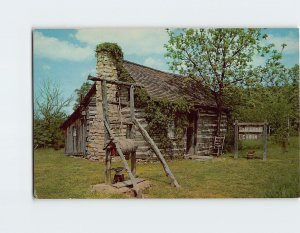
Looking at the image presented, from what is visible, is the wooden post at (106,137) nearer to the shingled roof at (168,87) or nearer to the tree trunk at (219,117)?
the shingled roof at (168,87)

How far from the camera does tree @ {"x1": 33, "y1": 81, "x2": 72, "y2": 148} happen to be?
4.43 m

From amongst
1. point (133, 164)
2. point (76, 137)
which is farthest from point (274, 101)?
point (76, 137)

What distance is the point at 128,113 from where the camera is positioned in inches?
187

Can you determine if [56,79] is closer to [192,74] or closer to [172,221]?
[192,74]

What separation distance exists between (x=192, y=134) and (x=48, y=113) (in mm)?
1831

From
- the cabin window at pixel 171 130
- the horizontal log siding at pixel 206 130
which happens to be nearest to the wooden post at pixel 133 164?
the cabin window at pixel 171 130

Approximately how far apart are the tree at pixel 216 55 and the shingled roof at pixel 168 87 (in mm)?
90

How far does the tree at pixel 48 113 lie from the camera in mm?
4426

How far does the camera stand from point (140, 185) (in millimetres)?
4469

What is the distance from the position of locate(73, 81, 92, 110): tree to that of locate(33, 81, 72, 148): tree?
92 millimetres

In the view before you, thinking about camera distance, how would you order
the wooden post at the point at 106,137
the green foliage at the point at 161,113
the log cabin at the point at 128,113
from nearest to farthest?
the wooden post at the point at 106,137, the log cabin at the point at 128,113, the green foliage at the point at 161,113

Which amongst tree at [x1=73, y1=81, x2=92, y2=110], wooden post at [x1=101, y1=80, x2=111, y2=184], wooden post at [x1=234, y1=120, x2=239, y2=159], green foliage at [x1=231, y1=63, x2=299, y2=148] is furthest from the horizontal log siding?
tree at [x1=73, y1=81, x2=92, y2=110]
